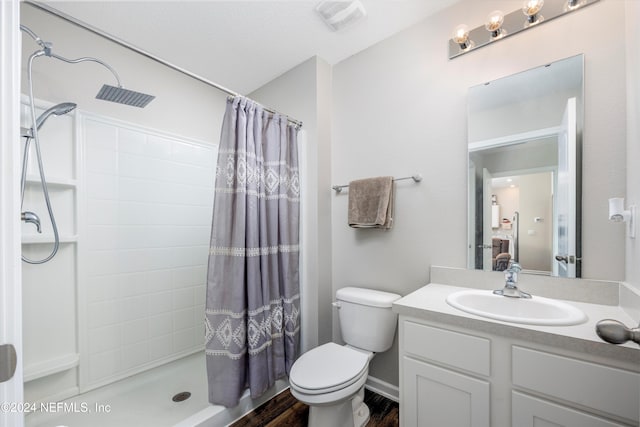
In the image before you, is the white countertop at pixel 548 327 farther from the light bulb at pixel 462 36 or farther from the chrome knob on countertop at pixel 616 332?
the light bulb at pixel 462 36

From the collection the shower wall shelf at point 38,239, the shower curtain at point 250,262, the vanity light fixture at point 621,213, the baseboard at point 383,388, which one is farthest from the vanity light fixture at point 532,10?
the shower wall shelf at point 38,239

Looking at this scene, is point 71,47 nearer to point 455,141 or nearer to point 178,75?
point 178,75

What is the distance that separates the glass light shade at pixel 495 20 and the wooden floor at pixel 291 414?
2.15 meters

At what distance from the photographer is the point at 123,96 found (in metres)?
1.44

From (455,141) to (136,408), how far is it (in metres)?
2.49

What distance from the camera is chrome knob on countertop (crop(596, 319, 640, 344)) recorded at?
1.97 feet

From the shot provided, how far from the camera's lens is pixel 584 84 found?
1184 millimetres

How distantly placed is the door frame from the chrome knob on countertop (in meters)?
1.23

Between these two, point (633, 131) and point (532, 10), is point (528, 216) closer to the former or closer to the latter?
point (633, 131)

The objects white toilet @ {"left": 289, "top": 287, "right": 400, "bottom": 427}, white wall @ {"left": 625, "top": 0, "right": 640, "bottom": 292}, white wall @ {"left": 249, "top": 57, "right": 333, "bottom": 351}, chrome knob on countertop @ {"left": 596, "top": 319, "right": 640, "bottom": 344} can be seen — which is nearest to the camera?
chrome knob on countertop @ {"left": 596, "top": 319, "right": 640, "bottom": 344}

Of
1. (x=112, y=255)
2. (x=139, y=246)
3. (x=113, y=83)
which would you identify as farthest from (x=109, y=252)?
(x=113, y=83)

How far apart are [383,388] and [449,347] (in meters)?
0.96

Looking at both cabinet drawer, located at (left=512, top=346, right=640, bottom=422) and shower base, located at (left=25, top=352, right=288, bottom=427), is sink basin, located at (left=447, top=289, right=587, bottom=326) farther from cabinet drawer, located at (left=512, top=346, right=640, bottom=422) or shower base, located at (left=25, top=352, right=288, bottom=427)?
shower base, located at (left=25, top=352, right=288, bottom=427)

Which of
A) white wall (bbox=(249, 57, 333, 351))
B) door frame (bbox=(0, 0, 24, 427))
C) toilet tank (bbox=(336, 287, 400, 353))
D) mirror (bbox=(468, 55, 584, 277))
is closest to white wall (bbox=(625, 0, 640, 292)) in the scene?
mirror (bbox=(468, 55, 584, 277))
